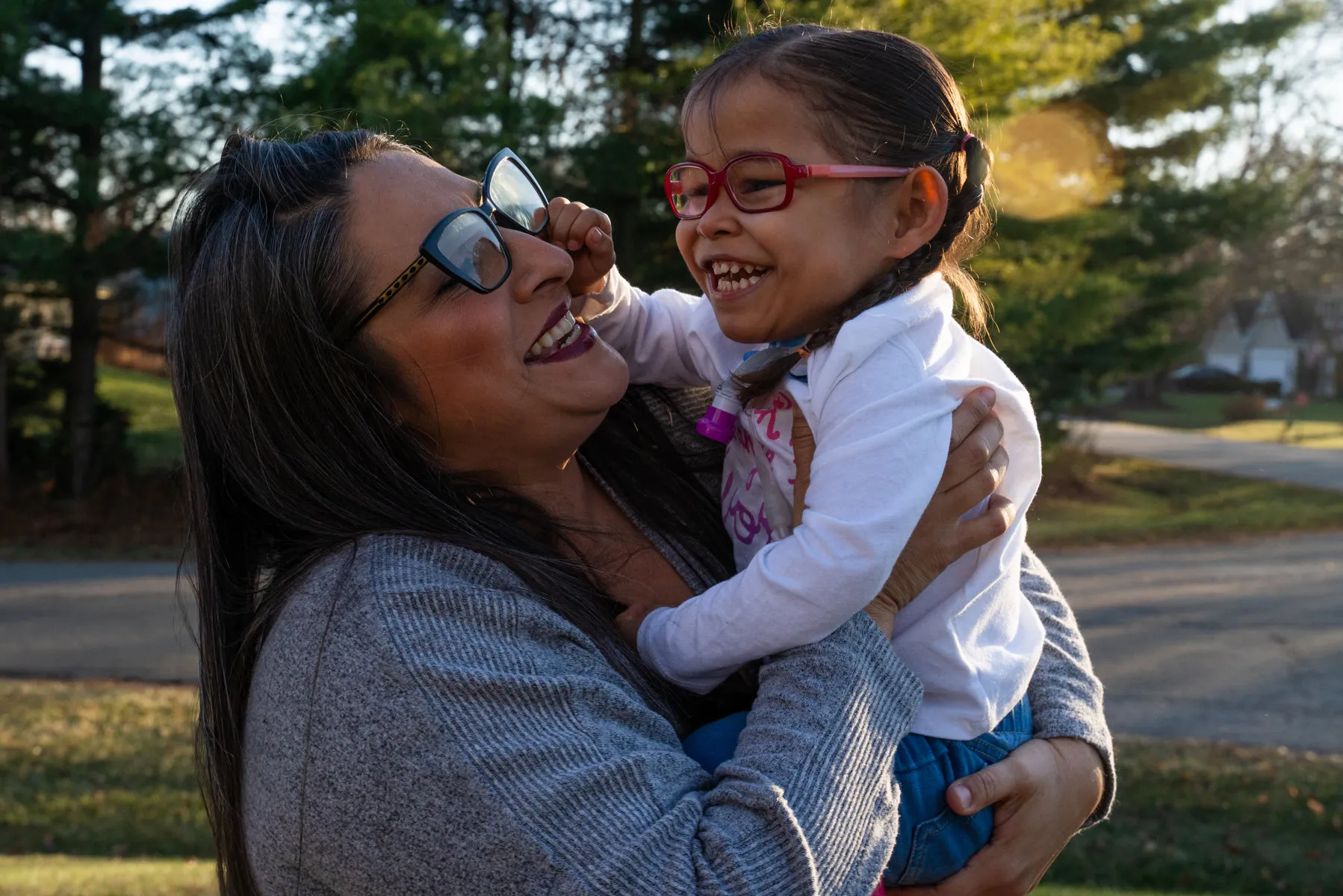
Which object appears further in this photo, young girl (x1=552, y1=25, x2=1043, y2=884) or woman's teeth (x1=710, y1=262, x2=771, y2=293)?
woman's teeth (x1=710, y1=262, x2=771, y2=293)

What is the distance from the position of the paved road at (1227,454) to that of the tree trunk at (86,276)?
16.9 meters

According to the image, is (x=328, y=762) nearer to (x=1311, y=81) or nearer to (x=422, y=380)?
(x=422, y=380)

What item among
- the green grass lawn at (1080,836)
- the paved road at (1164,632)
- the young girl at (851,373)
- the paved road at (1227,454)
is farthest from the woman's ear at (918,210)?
the paved road at (1227,454)

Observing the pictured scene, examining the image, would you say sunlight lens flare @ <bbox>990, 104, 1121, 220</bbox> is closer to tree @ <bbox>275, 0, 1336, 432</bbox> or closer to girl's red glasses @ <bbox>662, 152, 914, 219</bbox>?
tree @ <bbox>275, 0, 1336, 432</bbox>

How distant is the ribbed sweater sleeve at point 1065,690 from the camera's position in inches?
87.2

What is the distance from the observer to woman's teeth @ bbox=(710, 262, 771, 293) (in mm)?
2215

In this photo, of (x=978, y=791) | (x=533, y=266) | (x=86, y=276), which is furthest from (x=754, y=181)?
(x=86, y=276)

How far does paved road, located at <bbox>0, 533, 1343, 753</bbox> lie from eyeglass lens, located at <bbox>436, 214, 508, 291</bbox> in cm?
513

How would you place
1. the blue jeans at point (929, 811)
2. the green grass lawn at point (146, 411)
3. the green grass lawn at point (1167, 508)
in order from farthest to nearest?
the green grass lawn at point (146, 411)
the green grass lawn at point (1167, 508)
the blue jeans at point (929, 811)

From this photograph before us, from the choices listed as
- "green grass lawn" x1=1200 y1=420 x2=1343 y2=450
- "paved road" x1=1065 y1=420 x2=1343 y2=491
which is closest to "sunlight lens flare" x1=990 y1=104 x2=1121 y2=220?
"paved road" x1=1065 y1=420 x2=1343 y2=491

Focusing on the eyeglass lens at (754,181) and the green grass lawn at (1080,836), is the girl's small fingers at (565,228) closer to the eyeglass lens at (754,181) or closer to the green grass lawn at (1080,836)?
the eyeglass lens at (754,181)

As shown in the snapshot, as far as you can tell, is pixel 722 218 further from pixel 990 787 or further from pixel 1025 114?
pixel 1025 114

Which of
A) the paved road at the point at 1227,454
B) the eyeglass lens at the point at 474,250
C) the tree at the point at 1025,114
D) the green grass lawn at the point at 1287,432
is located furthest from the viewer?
the green grass lawn at the point at 1287,432

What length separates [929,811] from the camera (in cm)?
194
